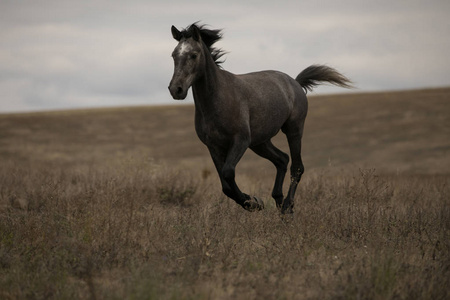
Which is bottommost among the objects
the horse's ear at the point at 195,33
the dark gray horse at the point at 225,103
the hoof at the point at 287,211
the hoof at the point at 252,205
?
the hoof at the point at 287,211

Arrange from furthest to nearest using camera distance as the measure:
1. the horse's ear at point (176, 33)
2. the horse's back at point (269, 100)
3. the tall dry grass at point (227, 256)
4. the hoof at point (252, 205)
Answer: the horse's back at point (269, 100), the hoof at point (252, 205), the horse's ear at point (176, 33), the tall dry grass at point (227, 256)

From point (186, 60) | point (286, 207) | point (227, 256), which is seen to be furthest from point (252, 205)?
point (186, 60)

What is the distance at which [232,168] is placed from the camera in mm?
6961

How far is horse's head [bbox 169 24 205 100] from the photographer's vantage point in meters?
6.22

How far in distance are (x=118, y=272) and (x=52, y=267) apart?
2.17 feet

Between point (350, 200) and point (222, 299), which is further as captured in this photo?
point (350, 200)

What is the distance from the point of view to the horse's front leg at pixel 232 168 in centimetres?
700

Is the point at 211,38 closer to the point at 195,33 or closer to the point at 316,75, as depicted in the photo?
the point at 195,33

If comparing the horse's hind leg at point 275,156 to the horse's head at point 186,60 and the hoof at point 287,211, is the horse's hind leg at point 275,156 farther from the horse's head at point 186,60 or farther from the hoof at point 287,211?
the horse's head at point 186,60

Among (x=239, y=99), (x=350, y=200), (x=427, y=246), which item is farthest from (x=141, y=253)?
(x=350, y=200)

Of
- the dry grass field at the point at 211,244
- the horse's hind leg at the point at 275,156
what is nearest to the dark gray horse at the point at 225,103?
the horse's hind leg at the point at 275,156

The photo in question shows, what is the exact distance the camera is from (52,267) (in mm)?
5102

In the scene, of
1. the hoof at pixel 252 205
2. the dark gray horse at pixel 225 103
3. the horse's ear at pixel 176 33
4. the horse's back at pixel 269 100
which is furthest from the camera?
the horse's back at pixel 269 100

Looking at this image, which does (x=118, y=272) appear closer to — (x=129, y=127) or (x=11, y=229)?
(x=11, y=229)
